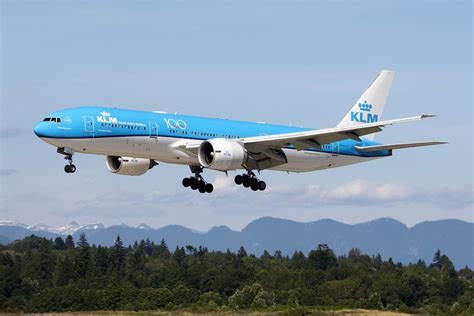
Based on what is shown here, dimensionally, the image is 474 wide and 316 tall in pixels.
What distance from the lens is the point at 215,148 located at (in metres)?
72.1

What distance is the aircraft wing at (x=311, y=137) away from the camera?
73.5m

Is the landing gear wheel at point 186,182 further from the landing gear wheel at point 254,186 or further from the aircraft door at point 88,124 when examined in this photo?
the aircraft door at point 88,124

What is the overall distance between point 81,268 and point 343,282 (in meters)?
42.9

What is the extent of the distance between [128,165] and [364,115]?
23.4m

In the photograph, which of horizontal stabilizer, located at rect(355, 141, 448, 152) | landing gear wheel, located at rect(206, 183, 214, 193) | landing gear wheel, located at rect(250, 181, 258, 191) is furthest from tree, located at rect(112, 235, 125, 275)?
landing gear wheel, located at rect(250, 181, 258, 191)

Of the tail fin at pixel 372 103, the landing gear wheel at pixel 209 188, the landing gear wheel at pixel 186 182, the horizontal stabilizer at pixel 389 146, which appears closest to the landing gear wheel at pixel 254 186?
the landing gear wheel at pixel 209 188

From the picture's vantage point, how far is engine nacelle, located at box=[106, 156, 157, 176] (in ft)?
257

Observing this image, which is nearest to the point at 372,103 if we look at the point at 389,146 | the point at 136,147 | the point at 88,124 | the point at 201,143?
the point at 389,146

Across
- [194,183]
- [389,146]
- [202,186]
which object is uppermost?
[389,146]

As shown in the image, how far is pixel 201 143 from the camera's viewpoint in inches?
2876

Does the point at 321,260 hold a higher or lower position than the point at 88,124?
lower

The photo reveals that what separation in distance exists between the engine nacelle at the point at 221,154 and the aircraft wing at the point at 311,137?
6.04 feet

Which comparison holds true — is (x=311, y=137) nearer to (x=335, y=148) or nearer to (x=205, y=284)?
(x=335, y=148)

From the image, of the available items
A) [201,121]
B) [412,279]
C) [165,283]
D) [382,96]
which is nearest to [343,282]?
[412,279]
